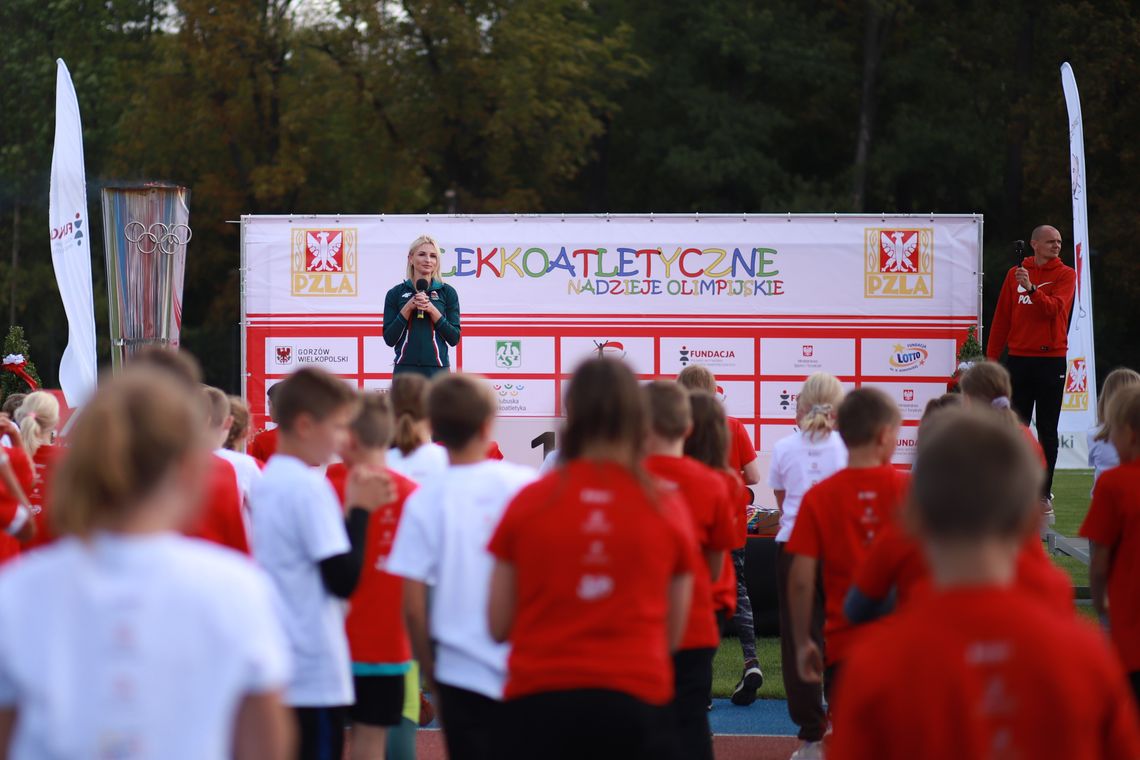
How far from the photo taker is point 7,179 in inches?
1374

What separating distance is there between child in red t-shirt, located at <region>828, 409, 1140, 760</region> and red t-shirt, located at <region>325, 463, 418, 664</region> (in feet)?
8.66

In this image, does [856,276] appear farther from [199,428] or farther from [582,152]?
[582,152]

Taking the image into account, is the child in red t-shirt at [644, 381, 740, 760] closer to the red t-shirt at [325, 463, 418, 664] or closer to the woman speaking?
the red t-shirt at [325, 463, 418, 664]

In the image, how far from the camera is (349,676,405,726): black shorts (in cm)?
477

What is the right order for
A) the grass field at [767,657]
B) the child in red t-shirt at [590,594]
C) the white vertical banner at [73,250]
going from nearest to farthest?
the child in red t-shirt at [590,594], the grass field at [767,657], the white vertical banner at [73,250]

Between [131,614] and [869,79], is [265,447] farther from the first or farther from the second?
[869,79]

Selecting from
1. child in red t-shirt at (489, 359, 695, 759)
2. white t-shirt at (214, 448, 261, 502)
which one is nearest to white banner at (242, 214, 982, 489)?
white t-shirt at (214, 448, 261, 502)

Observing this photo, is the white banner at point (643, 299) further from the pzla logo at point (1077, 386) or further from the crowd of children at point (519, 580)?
the crowd of children at point (519, 580)

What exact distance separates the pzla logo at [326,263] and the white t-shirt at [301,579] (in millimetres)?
9427

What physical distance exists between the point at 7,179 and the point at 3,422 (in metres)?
31.1

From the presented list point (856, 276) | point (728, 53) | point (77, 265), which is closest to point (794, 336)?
point (856, 276)

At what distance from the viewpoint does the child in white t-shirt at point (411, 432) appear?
525cm

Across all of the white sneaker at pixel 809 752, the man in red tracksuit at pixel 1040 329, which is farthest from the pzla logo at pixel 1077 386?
the white sneaker at pixel 809 752

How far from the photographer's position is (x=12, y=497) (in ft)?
16.6
